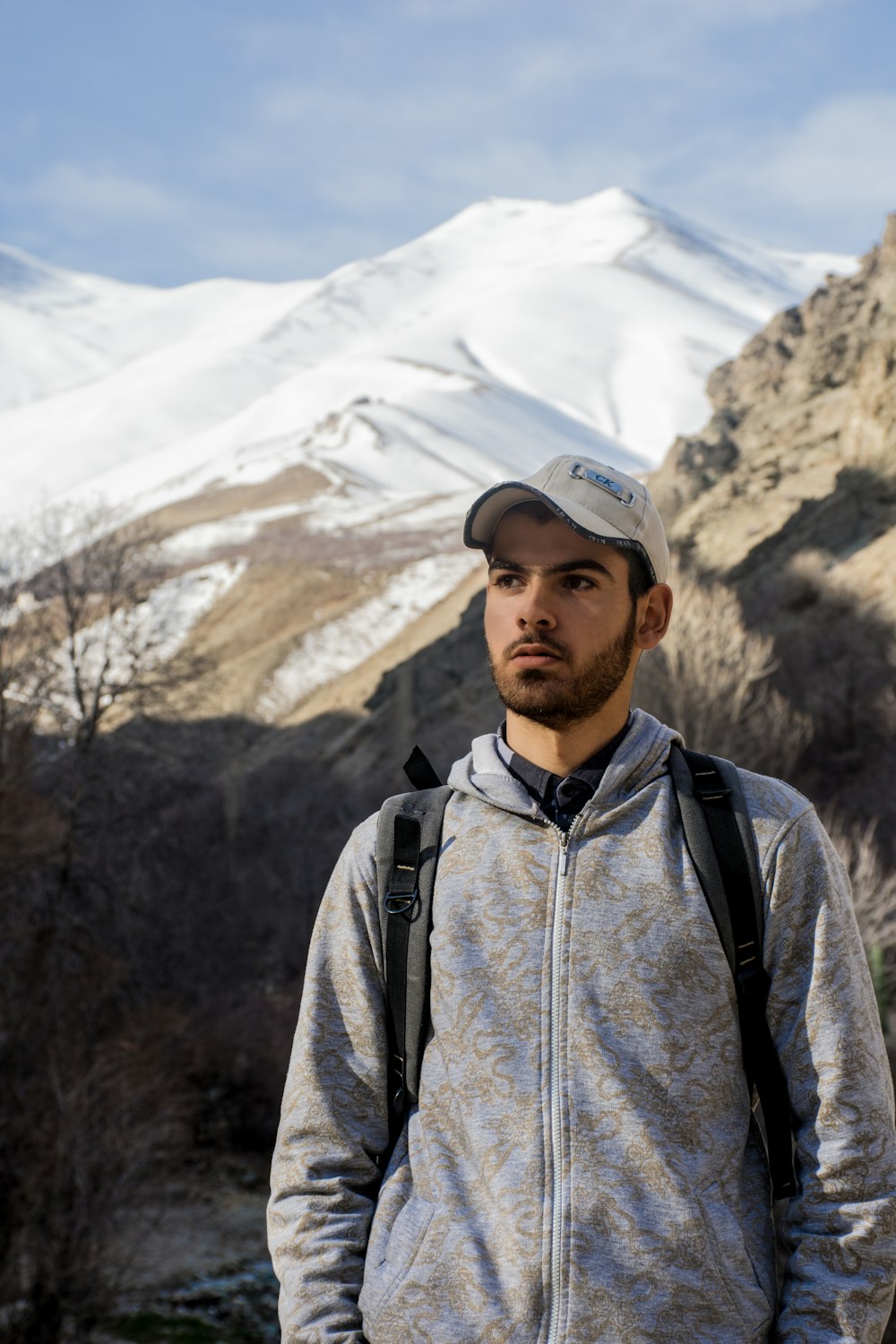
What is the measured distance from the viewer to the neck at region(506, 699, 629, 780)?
7.59 feet

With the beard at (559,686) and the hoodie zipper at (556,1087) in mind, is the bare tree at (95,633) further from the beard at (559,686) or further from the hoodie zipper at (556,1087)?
the hoodie zipper at (556,1087)

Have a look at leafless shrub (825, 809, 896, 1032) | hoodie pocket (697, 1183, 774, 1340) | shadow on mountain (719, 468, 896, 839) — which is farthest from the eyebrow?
shadow on mountain (719, 468, 896, 839)

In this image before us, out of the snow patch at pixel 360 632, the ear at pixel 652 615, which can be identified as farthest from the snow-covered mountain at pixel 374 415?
the ear at pixel 652 615

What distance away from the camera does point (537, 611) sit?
89.1 inches

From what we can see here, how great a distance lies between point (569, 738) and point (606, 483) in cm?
47

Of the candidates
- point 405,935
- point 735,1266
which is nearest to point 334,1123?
point 405,935

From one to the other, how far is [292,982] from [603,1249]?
28460 millimetres

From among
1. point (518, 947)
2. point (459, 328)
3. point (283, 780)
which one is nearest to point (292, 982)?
point (283, 780)

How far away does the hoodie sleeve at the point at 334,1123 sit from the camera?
210 centimetres

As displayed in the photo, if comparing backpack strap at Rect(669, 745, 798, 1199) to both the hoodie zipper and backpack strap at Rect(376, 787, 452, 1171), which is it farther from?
backpack strap at Rect(376, 787, 452, 1171)

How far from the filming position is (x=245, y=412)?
132 m

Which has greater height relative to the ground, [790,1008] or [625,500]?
[625,500]

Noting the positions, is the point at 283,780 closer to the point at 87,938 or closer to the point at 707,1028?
the point at 87,938

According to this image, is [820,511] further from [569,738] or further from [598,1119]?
[598,1119]
